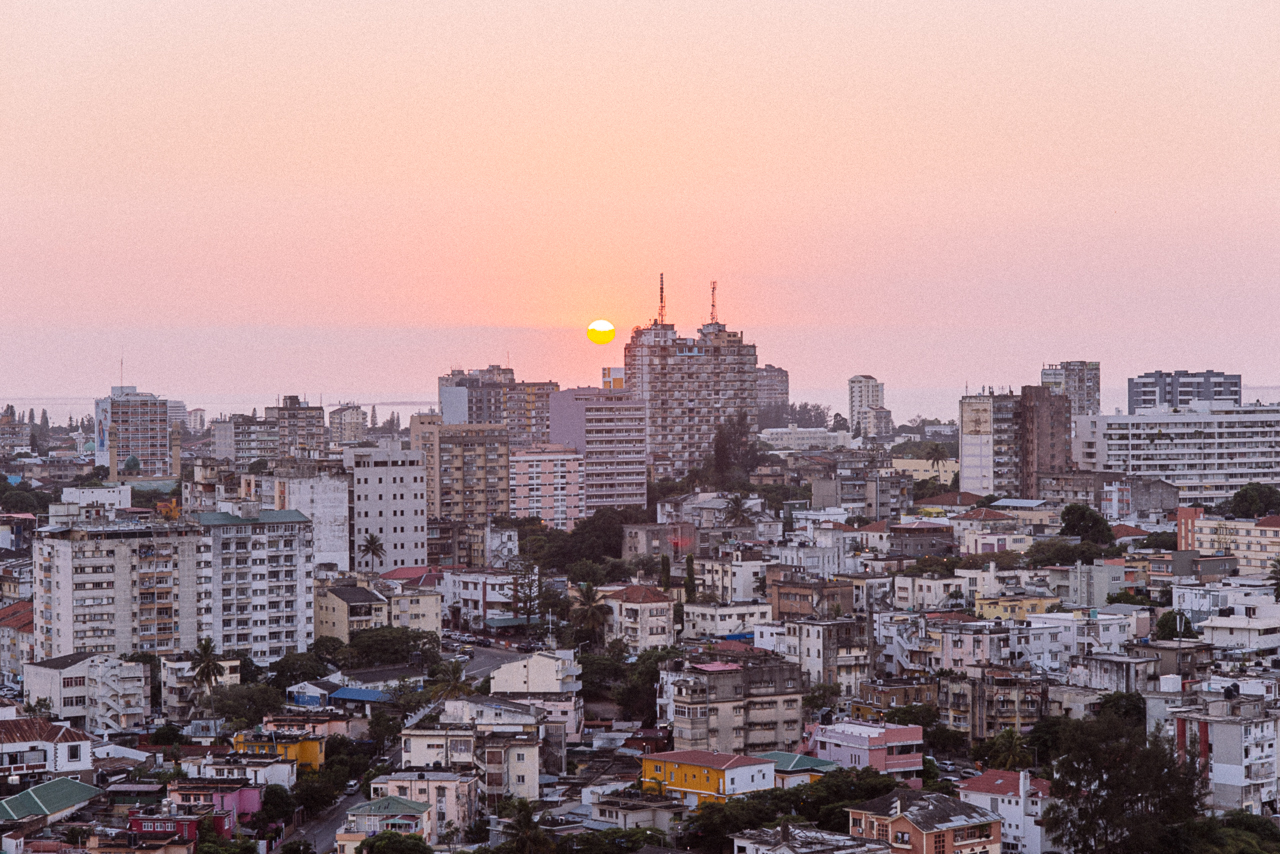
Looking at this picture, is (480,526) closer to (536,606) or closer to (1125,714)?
(536,606)

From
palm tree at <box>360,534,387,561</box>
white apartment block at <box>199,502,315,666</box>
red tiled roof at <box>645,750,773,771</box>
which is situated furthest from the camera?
palm tree at <box>360,534,387,561</box>

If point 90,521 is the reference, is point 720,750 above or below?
below

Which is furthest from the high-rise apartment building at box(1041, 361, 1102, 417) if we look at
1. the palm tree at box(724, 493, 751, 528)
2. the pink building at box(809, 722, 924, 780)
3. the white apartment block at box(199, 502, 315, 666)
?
the pink building at box(809, 722, 924, 780)

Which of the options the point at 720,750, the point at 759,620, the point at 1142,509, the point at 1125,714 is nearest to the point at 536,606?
the point at 759,620

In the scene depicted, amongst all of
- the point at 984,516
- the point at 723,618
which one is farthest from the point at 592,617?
the point at 984,516

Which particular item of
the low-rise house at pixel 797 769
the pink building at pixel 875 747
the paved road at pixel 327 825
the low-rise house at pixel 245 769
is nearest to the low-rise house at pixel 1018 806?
the pink building at pixel 875 747

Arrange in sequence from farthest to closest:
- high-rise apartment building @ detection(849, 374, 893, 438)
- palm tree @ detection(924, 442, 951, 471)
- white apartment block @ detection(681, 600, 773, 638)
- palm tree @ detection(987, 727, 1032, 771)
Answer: high-rise apartment building @ detection(849, 374, 893, 438)
palm tree @ detection(924, 442, 951, 471)
white apartment block @ detection(681, 600, 773, 638)
palm tree @ detection(987, 727, 1032, 771)

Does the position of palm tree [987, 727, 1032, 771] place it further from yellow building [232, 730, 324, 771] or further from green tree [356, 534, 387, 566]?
green tree [356, 534, 387, 566]
